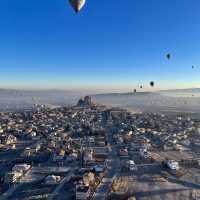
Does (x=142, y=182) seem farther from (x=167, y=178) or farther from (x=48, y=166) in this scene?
(x=48, y=166)

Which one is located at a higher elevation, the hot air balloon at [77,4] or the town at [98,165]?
the hot air balloon at [77,4]

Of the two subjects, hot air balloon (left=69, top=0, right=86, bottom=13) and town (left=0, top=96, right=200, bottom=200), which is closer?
hot air balloon (left=69, top=0, right=86, bottom=13)

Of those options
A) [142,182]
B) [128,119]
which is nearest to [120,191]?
[142,182]

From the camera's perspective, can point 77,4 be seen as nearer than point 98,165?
Yes

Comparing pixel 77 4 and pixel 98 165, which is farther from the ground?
pixel 77 4

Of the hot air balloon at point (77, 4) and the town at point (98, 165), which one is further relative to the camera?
the town at point (98, 165)

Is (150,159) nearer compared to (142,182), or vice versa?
(142,182)

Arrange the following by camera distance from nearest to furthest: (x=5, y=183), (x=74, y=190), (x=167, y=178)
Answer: (x=74, y=190) → (x=5, y=183) → (x=167, y=178)

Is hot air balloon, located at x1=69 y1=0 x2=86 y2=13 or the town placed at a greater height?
hot air balloon, located at x1=69 y1=0 x2=86 y2=13
